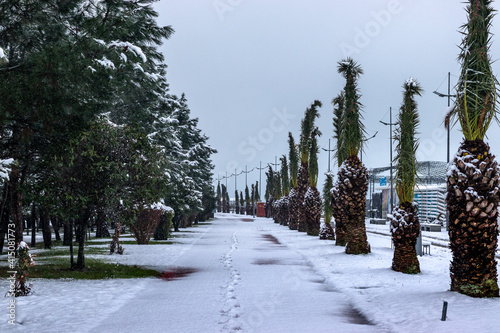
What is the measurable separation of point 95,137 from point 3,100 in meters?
3.46

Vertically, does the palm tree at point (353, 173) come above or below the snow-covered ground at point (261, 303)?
above

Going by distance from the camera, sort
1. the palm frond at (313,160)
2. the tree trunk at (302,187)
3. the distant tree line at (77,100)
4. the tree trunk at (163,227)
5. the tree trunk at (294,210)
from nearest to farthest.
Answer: the distant tree line at (77,100)
the tree trunk at (163,227)
the palm frond at (313,160)
the tree trunk at (302,187)
the tree trunk at (294,210)

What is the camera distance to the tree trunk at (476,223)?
32.7ft

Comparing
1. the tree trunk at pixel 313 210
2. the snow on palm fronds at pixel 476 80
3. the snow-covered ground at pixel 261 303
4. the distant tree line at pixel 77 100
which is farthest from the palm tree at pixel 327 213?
Answer: the snow on palm fronds at pixel 476 80

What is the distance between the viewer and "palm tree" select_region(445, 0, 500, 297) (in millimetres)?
10000

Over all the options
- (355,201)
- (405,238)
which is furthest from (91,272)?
(355,201)

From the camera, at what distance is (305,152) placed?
37562mm

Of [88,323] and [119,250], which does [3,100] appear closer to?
[88,323]

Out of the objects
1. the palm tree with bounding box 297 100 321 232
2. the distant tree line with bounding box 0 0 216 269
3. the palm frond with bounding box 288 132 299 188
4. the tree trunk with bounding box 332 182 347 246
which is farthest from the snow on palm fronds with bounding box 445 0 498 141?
the palm frond with bounding box 288 132 299 188

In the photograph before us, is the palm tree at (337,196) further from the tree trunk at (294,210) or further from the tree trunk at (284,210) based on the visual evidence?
the tree trunk at (284,210)

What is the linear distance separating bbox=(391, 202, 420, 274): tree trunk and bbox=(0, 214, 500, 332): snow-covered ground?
435 millimetres

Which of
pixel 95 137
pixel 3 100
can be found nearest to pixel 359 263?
pixel 95 137

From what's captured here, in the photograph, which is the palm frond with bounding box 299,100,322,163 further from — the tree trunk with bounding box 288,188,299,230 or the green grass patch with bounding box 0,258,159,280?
the green grass patch with bounding box 0,258,159,280

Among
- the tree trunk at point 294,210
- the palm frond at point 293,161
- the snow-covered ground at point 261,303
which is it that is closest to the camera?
the snow-covered ground at point 261,303
